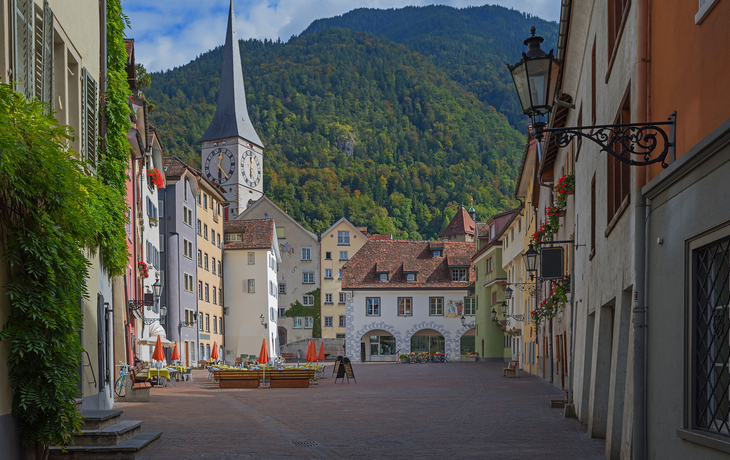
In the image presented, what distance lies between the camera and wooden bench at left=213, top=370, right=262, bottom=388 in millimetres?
28562

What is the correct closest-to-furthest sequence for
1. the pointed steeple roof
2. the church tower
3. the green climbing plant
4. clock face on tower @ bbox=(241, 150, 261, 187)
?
the green climbing plant
the pointed steeple roof
the church tower
clock face on tower @ bbox=(241, 150, 261, 187)

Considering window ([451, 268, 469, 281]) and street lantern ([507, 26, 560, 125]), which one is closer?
street lantern ([507, 26, 560, 125])

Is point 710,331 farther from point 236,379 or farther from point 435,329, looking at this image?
point 435,329

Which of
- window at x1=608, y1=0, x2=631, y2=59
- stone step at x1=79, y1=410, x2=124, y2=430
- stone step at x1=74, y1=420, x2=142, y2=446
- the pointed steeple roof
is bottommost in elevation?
stone step at x1=74, y1=420, x2=142, y2=446

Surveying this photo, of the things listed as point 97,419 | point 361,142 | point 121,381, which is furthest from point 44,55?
point 361,142

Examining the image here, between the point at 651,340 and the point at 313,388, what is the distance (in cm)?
2070

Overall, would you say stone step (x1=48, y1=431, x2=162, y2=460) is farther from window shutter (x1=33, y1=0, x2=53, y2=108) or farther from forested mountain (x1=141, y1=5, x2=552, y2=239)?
forested mountain (x1=141, y1=5, x2=552, y2=239)

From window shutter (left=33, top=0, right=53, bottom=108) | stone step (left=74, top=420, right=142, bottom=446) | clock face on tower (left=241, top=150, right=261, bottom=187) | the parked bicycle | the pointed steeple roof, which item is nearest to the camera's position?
window shutter (left=33, top=0, right=53, bottom=108)

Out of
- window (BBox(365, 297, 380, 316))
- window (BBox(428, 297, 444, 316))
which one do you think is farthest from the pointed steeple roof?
window (BBox(428, 297, 444, 316))

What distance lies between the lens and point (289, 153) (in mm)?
160000

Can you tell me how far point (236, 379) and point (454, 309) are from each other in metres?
41.3

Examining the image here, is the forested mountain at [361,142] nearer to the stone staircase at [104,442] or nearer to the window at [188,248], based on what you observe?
the window at [188,248]

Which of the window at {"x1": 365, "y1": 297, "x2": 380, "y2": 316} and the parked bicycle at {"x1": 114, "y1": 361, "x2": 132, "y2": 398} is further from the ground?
the parked bicycle at {"x1": 114, "y1": 361, "x2": 132, "y2": 398}

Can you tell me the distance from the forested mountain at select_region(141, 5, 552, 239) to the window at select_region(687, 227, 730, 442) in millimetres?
124822
